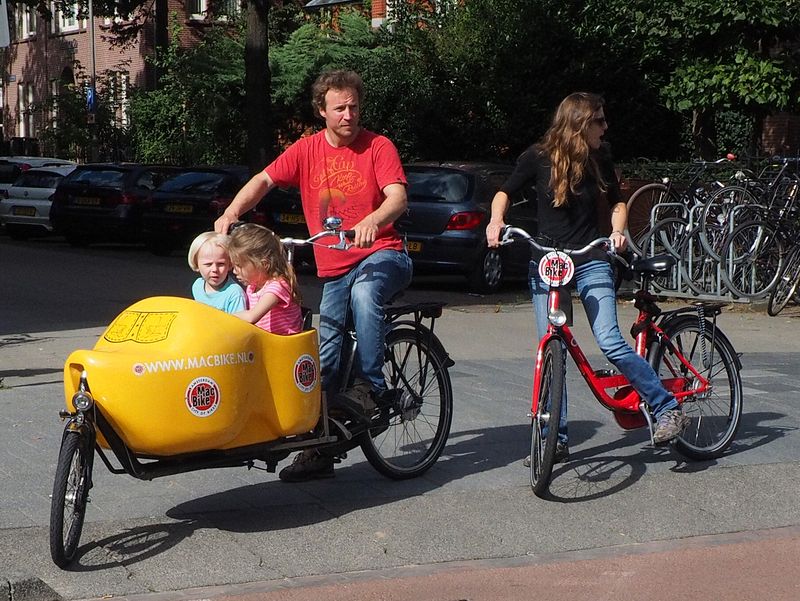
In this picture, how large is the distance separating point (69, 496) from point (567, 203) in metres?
2.73

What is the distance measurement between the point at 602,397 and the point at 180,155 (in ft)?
92.5

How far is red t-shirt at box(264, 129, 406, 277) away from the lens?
20.3ft

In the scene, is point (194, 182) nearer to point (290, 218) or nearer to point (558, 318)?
point (290, 218)

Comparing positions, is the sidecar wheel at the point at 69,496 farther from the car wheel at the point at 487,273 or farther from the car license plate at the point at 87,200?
the car license plate at the point at 87,200

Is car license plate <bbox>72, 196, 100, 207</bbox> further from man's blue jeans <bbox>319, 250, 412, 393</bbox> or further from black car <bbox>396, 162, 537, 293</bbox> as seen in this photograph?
man's blue jeans <bbox>319, 250, 412, 393</bbox>

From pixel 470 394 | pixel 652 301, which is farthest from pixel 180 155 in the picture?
pixel 652 301

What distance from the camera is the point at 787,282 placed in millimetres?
13859

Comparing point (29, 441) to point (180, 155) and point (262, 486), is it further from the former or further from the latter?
point (180, 155)

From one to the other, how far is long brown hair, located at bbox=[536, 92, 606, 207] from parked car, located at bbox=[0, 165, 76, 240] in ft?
61.4

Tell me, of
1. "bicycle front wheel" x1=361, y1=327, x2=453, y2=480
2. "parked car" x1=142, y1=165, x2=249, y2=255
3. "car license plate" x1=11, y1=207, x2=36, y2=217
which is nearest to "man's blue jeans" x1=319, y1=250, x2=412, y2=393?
"bicycle front wheel" x1=361, y1=327, x2=453, y2=480

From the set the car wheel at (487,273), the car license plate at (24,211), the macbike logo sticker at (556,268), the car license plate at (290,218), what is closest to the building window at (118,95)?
the car license plate at (24,211)

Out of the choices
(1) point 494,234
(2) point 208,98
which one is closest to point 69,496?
(1) point 494,234

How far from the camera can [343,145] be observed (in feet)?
20.5

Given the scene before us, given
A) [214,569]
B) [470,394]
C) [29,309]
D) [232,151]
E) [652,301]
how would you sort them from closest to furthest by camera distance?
[214,569]
[652,301]
[470,394]
[29,309]
[232,151]
